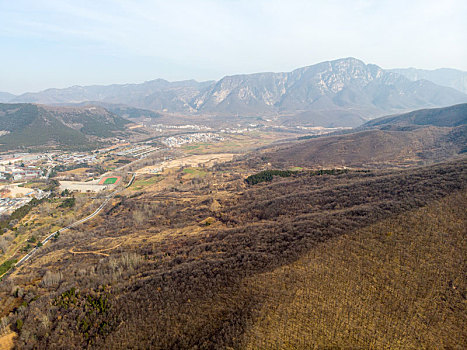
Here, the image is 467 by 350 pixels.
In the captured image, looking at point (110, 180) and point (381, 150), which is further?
point (381, 150)

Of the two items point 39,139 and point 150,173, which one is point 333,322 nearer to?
point 150,173

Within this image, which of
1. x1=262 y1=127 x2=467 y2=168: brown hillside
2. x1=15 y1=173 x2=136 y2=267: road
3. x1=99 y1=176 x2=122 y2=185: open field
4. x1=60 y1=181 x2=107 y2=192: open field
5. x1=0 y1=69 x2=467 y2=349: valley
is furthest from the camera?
x1=262 y1=127 x2=467 y2=168: brown hillside

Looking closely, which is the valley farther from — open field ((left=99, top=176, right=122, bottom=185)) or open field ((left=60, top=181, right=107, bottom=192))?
open field ((left=99, top=176, right=122, bottom=185))

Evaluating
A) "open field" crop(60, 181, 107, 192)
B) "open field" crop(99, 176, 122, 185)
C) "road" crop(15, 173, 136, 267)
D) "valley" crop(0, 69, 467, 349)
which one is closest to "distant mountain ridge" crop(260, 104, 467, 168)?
"valley" crop(0, 69, 467, 349)

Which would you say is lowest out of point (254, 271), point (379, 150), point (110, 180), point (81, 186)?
point (81, 186)

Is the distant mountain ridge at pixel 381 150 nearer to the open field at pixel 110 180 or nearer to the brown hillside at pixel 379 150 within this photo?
the brown hillside at pixel 379 150

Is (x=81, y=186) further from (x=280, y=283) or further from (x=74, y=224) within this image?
(x=280, y=283)

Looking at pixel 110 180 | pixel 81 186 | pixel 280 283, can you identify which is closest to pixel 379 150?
pixel 280 283

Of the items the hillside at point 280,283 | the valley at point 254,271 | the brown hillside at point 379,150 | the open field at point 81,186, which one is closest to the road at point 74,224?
the valley at point 254,271
